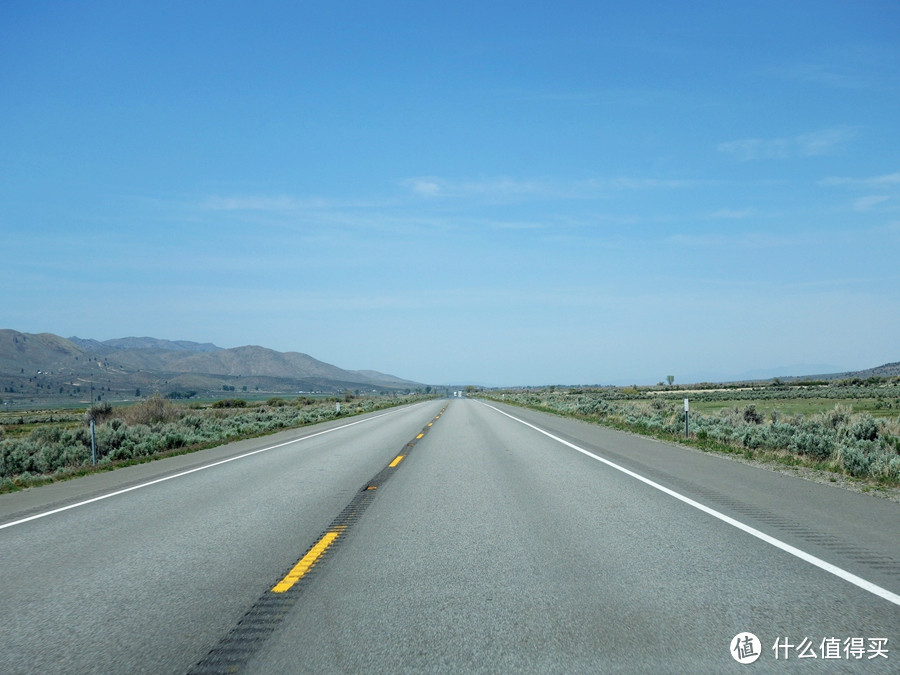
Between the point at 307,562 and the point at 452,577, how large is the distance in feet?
4.55

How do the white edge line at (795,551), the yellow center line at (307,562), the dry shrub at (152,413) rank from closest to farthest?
the white edge line at (795,551) → the yellow center line at (307,562) → the dry shrub at (152,413)

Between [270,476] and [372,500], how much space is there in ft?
12.2

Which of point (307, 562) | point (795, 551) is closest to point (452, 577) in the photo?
point (307, 562)

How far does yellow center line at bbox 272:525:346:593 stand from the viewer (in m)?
5.54

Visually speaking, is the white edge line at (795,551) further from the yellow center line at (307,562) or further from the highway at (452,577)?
the yellow center line at (307,562)

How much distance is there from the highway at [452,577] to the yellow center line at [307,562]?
0.10 feet

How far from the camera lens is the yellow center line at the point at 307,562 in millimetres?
5535

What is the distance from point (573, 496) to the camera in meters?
9.84

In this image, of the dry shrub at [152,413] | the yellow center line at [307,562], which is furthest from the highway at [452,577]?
the dry shrub at [152,413]

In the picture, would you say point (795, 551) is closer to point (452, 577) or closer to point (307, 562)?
point (452, 577)

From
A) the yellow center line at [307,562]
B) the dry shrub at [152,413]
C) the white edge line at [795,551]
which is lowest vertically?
the dry shrub at [152,413]

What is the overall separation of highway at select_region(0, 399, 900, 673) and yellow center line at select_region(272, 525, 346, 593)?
3cm

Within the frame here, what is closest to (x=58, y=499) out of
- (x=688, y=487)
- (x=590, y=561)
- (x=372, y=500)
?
(x=372, y=500)

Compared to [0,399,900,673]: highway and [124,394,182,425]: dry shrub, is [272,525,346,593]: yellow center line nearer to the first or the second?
[0,399,900,673]: highway
